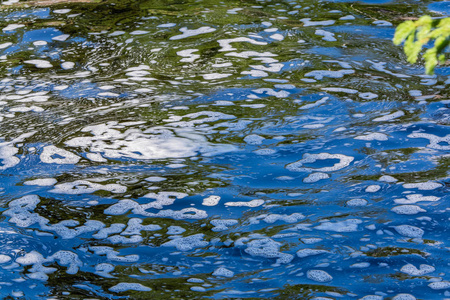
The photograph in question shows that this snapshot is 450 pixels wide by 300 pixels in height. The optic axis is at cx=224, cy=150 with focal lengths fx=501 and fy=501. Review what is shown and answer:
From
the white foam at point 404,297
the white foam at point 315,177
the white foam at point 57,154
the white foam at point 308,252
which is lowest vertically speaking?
the white foam at point 404,297

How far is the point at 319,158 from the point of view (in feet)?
13.7

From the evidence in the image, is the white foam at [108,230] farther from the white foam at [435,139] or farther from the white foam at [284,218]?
the white foam at [435,139]

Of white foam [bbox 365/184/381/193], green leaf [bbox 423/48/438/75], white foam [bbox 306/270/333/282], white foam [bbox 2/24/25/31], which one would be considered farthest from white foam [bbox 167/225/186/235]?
white foam [bbox 2/24/25/31]

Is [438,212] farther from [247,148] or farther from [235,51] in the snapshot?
[235,51]

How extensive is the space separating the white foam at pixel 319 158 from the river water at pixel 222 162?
0.02m

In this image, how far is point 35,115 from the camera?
4.99 meters

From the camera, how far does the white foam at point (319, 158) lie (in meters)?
4.06

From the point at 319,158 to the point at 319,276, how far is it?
1.38m

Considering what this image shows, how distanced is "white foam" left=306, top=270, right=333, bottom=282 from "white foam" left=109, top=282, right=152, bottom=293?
96cm

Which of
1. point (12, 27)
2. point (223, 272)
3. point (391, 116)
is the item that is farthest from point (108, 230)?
point (12, 27)

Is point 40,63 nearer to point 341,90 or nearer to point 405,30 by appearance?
point 341,90

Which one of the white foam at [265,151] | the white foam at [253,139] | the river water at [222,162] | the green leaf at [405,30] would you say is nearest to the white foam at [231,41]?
the river water at [222,162]

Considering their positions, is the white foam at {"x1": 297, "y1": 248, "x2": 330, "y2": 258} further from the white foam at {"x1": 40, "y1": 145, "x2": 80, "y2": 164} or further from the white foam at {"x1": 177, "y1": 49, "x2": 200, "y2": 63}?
the white foam at {"x1": 177, "y1": 49, "x2": 200, "y2": 63}

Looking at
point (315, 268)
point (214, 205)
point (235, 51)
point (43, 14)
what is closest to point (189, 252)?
point (214, 205)
